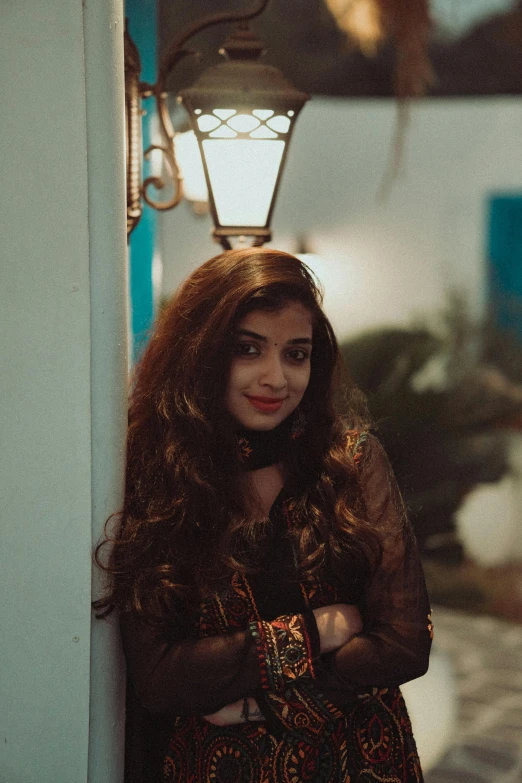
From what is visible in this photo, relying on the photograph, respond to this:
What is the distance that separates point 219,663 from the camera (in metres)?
1.93

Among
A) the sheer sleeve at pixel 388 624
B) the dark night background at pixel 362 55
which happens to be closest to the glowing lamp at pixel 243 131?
the sheer sleeve at pixel 388 624

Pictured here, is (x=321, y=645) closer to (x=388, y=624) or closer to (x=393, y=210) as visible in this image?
(x=388, y=624)

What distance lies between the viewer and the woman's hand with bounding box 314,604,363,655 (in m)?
1.99

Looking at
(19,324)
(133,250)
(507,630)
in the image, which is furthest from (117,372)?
(507,630)

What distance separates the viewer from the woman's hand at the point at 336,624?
1.99 m

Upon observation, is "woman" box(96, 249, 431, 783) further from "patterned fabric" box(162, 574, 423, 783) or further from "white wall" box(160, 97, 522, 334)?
"white wall" box(160, 97, 522, 334)

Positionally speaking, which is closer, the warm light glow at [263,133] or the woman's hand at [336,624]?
the woman's hand at [336,624]

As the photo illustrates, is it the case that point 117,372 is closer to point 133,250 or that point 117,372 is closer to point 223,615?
point 223,615

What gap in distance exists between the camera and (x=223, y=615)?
2.03 metres

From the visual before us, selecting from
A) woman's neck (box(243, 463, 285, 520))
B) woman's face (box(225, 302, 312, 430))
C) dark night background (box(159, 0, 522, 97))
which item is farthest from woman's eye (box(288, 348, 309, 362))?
dark night background (box(159, 0, 522, 97))

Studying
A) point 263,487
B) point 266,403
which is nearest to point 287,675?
point 263,487

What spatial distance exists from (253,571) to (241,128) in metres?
1.12

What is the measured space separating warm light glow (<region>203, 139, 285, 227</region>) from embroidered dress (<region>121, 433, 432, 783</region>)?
0.74 meters

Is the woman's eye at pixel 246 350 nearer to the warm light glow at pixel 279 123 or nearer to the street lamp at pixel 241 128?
the street lamp at pixel 241 128
